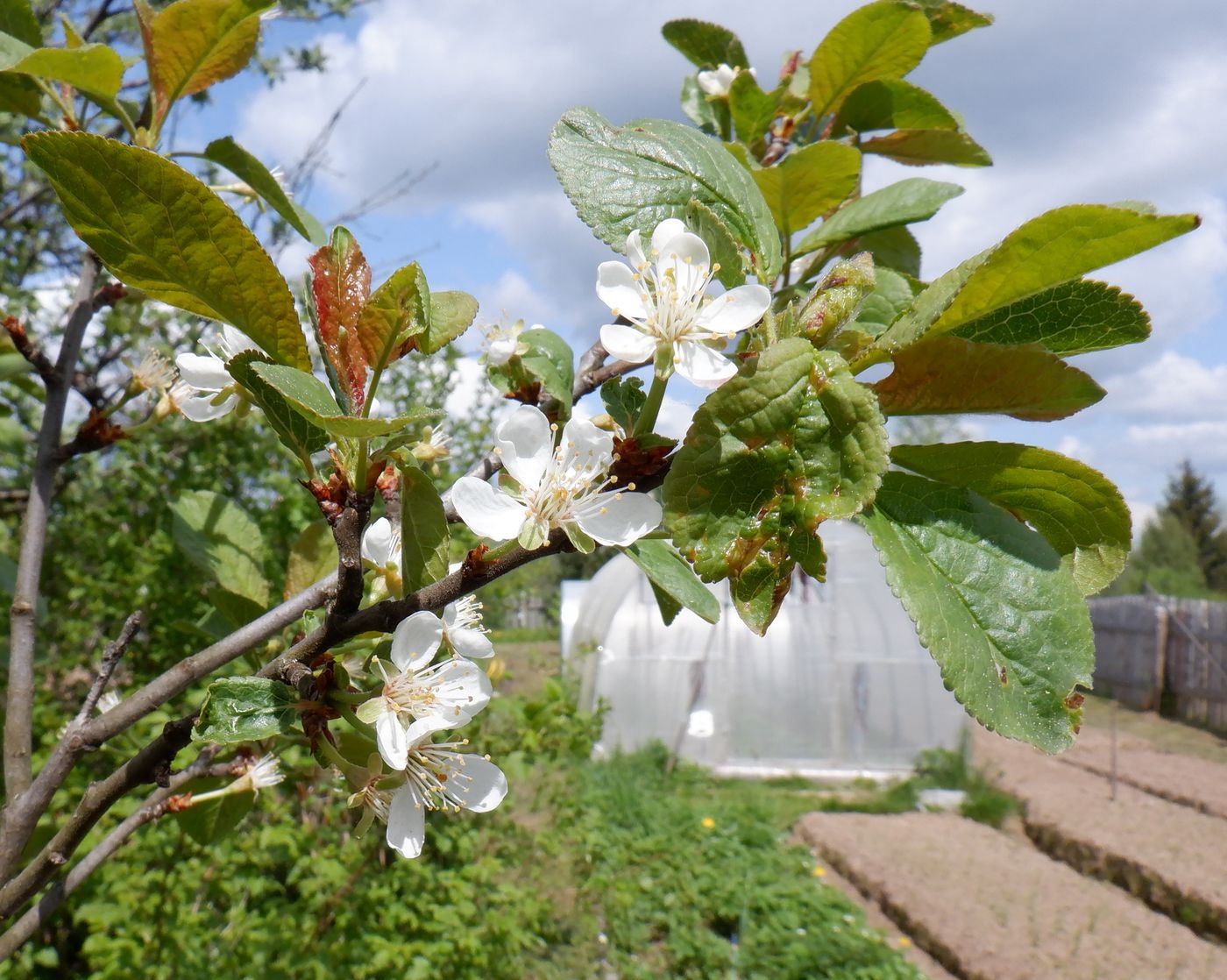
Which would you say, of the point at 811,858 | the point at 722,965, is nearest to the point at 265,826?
the point at 722,965

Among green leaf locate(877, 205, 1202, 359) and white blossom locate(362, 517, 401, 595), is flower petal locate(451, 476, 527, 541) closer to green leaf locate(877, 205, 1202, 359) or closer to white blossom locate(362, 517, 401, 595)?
white blossom locate(362, 517, 401, 595)

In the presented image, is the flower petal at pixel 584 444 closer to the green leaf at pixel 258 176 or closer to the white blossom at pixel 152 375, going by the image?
the green leaf at pixel 258 176

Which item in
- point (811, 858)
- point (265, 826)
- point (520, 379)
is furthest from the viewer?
point (811, 858)

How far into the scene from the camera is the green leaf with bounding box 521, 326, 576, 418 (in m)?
0.90

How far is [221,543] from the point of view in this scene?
1189 mm

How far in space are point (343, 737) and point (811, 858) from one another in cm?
649

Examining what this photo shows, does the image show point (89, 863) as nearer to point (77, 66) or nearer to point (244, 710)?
point (244, 710)

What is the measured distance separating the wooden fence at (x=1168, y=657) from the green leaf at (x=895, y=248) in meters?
13.4

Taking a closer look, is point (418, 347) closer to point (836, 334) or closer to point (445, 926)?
point (836, 334)

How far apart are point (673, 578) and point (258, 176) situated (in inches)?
31.4

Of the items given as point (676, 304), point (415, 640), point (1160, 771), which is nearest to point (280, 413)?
point (415, 640)

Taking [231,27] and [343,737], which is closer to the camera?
[343,737]

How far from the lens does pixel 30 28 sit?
1.19m

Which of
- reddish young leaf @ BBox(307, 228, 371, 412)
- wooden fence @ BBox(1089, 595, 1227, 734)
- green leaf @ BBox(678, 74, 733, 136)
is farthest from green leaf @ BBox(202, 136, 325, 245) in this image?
wooden fence @ BBox(1089, 595, 1227, 734)
